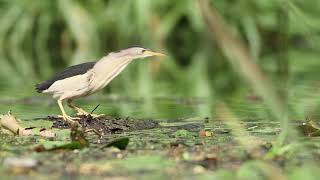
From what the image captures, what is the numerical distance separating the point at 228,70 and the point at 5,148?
24.3 ft

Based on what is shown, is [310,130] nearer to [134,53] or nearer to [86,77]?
[134,53]

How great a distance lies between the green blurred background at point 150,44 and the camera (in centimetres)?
879

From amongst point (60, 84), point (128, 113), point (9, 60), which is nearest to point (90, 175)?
point (60, 84)

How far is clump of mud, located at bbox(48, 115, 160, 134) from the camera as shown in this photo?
5086mm

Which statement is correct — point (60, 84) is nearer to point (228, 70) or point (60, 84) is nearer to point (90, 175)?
point (90, 175)

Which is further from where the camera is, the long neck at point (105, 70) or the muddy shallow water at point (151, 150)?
the long neck at point (105, 70)

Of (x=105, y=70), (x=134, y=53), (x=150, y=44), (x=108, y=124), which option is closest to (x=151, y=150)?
(x=108, y=124)

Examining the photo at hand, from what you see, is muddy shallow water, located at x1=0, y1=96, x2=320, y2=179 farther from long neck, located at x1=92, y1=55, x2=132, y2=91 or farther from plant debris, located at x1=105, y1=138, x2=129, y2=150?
long neck, located at x1=92, y1=55, x2=132, y2=91

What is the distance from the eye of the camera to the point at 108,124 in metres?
5.16

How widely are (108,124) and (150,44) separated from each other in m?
8.47

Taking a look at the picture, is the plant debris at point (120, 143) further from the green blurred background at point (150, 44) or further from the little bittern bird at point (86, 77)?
the green blurred background at point (150, 44)

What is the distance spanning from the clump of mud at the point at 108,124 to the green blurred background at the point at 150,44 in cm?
216

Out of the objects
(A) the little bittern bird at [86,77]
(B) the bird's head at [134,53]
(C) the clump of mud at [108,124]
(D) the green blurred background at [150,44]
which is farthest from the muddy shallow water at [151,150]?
(D) the green blurred background at [150,44]

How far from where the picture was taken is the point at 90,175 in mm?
3623
